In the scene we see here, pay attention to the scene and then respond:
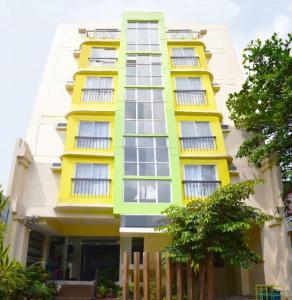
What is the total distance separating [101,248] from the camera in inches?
707

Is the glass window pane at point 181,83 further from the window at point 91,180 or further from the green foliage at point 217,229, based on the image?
the green foliage at point 217,229

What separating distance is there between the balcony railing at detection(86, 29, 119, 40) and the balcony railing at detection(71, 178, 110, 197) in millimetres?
10209

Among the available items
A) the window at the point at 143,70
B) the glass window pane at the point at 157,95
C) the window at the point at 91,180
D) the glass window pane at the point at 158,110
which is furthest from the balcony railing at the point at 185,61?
the window at the point at 91,180

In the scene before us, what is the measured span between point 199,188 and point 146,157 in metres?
2.70

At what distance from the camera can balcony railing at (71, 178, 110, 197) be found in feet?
46.4

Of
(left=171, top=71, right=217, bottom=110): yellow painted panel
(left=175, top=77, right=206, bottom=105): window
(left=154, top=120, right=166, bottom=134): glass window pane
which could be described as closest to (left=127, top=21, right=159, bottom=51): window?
(left=171, top=71, right=217, bottom=110): yellow painted panel

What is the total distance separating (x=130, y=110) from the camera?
54.0 feet

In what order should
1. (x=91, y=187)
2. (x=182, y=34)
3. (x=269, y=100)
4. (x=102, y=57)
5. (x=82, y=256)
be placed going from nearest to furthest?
1. (x=269, y=100)
2. (x=91, y=187)
3. (x=82, y=256)
4. (x=102, y=57)
5. (x=182, y=34)

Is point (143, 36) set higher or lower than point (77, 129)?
higher

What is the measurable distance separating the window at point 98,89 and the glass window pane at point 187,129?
13.1 ft

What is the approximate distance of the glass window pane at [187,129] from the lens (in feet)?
52.3

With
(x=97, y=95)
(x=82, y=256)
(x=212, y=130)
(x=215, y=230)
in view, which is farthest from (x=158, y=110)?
(x=82, y=256)

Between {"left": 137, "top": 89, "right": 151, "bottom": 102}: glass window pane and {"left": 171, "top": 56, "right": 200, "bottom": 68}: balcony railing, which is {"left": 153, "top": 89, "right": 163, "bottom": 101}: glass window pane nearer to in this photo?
{"left": 137, "top": 89, "right": 151, "bottom": 102}: glass window pane

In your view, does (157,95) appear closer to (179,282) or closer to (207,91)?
(207,91)
